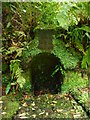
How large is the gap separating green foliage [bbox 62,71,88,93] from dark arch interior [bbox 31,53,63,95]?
62 millimetres

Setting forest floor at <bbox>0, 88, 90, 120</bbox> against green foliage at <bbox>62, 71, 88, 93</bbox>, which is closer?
forest floor at <bbox>0, 88, 90, 120</bbox>

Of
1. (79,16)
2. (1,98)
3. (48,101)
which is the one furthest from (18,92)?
(79,16)

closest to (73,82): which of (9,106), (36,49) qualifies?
(36,49)

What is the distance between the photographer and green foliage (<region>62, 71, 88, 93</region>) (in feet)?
7.96

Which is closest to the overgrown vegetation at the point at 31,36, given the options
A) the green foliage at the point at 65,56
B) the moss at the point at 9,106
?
the green foliage at the point at 65,56

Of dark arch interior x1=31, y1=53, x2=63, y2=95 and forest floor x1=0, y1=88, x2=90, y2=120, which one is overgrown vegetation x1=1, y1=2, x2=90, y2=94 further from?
forest floor x1=0, y1=88, x2=90, y2=120

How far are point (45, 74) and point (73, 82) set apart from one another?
30cm

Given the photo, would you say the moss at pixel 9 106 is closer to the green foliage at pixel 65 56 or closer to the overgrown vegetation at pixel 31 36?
the overgrown vegetation at pixel 31 36

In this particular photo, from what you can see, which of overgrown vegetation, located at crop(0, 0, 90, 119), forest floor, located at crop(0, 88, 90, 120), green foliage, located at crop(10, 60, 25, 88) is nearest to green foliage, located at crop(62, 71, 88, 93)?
overgrown vegetation, located at crop(0, 0, 90, 119)

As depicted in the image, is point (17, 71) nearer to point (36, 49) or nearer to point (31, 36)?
point (36, 49)

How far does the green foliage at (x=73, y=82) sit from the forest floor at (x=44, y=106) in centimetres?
10

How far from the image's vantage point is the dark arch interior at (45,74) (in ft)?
8.05

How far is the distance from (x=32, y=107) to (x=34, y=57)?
0.60 metres

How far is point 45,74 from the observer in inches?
97.8
